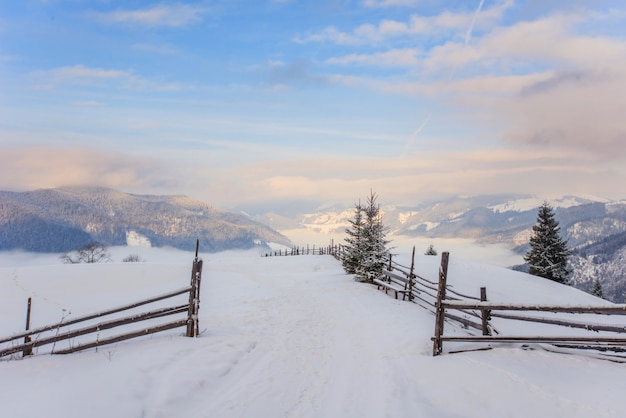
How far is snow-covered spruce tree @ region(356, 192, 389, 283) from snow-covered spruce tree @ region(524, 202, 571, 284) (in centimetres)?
2307

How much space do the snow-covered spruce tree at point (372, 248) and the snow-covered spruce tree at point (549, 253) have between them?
23.1m

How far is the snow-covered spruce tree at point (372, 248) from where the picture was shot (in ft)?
73.9

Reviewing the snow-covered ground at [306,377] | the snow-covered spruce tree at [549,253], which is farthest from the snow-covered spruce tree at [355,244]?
the snow-covered spruce tree at [549,253]

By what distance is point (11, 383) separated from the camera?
7.19 m

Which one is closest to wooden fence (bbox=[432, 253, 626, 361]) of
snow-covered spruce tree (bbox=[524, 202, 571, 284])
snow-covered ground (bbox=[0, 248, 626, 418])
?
snow-covered ground (bbox=[0, 248, 626, 418])

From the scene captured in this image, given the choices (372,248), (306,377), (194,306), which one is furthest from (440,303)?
(372,248)

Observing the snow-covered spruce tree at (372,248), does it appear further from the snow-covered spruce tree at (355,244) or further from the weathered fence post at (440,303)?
the weathered fence post at (440,303)

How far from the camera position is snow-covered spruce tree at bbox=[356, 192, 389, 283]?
22.5 m

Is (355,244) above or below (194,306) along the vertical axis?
above

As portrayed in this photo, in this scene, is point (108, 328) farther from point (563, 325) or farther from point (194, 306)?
point (563, 325)

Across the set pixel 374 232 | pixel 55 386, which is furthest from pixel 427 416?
pixel 374 232

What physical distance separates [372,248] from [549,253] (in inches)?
1014

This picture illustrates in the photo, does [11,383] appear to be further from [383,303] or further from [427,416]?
[383,303]

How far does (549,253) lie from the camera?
39062 mm
